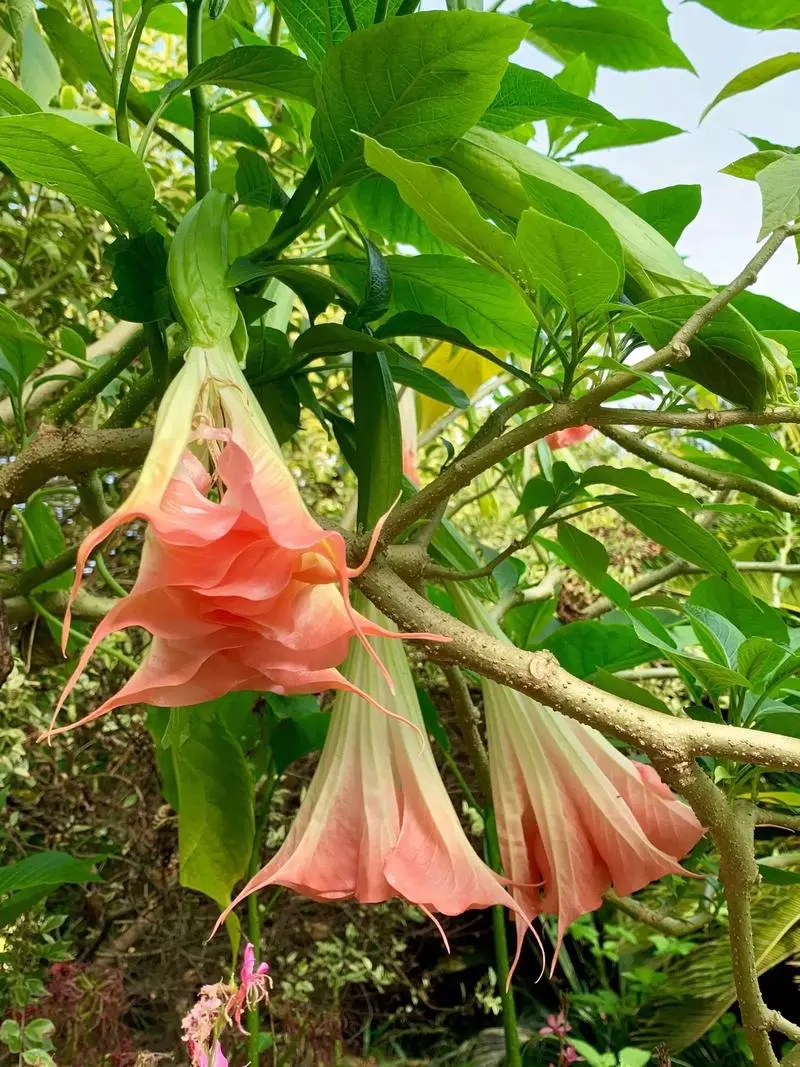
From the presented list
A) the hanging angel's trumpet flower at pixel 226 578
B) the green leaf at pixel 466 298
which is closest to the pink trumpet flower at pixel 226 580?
the hanging angel's trumpet flower at pixel 226 578

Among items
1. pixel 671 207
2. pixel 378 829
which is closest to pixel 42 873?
pixel 378 829

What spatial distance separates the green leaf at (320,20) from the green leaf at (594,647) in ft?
1.20

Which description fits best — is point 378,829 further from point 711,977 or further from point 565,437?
point 711,977

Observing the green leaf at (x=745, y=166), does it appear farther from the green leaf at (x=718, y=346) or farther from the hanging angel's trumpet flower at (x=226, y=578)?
the hanging angel's trumpet flower at (x=226, y=578)

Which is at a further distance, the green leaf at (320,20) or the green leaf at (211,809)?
the green leaf at (211,809)

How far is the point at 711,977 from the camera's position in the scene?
60.3 inches

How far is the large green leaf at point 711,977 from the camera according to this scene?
58.6 inches

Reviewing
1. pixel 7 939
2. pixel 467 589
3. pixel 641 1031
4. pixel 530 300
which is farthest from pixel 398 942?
pixel 530 300

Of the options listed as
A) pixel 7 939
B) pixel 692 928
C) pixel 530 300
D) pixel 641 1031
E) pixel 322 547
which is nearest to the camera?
pixel 322 547

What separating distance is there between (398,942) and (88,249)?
3.87ft

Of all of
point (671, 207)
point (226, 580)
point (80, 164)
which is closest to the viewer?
point (226, 580)

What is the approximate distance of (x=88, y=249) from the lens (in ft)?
3.80

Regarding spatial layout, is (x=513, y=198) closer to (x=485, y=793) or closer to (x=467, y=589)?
(x=467, y=589)

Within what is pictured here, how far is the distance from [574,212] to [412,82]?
3.0 inches
